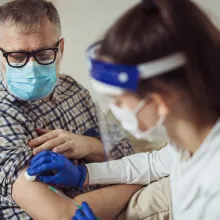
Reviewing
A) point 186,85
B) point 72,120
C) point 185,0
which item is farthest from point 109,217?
point 185,0

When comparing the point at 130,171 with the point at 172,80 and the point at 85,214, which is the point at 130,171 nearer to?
the point at 85,214

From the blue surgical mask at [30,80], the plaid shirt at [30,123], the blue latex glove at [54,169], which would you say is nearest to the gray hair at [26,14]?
the blue surgical mask at [30,80]

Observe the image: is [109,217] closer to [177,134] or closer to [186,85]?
[177,134]

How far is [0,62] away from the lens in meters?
1.42

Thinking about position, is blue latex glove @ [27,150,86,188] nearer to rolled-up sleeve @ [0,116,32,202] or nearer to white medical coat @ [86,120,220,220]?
rolled-up sleeve @ [0,116,32,202]

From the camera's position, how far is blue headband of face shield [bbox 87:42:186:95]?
0.75 metres

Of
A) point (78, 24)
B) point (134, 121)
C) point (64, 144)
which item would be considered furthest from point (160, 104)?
point (78, 24)

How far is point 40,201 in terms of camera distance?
1204mm

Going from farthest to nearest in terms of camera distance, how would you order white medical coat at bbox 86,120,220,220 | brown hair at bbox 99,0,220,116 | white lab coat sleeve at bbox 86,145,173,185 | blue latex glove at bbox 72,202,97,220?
white lab coat sleeve at bbox 86,145,173,185 → blue latex glove at bbox 72,202,97,220 → white medical coat at bbox 86,120,220,220 → brown hair at bbox 99,0,220,116

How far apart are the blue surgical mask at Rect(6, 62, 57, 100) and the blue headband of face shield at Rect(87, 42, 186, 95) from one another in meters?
0.56

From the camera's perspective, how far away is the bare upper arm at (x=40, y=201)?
120cm

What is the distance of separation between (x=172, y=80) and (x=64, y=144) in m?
0.71

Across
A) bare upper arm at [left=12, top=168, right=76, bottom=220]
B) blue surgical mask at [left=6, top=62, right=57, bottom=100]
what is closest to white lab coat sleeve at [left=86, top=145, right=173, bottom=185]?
bare upper arm at [left=12, top=168, right=76, bottom=220]

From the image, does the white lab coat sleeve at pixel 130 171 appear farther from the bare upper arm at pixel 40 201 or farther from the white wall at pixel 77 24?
the white wall at pixel 77 24
